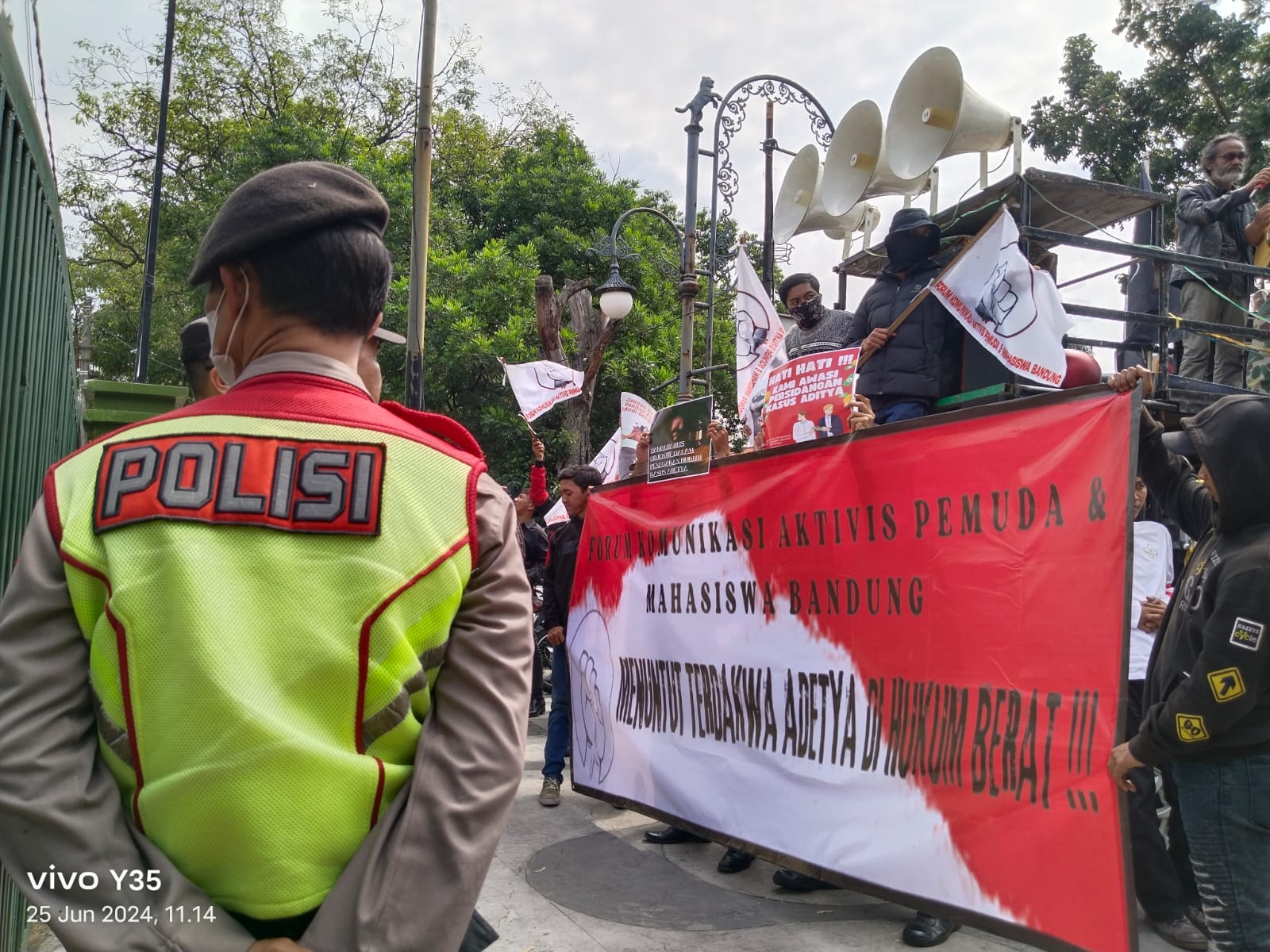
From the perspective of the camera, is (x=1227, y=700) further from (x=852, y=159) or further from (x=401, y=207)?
(x=401, y=207)

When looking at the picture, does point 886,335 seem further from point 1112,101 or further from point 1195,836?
point 1112,101

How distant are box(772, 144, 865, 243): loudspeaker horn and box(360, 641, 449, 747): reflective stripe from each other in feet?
23.6

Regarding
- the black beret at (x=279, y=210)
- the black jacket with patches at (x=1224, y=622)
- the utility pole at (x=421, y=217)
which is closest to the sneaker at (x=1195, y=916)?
the black jacket with patches at (x=1224, y=622)

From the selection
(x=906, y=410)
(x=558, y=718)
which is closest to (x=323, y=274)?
(x=906, y=410)

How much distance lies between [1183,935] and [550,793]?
11.6ft

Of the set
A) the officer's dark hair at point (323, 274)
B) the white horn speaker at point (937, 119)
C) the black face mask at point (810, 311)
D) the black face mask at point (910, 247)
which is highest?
the white horn speaker at point (937, 119)

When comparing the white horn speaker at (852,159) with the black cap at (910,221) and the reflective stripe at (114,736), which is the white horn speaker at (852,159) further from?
the reflective stripe at (114,736)

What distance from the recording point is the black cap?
18.5 ft

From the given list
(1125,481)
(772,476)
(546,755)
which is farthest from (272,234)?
(546,755)

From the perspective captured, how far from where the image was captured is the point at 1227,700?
2.68 meters

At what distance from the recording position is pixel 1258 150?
53.7 feet

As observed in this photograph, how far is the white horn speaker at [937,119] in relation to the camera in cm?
605

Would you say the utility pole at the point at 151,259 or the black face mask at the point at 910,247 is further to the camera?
the utility pole at the point at 151,259

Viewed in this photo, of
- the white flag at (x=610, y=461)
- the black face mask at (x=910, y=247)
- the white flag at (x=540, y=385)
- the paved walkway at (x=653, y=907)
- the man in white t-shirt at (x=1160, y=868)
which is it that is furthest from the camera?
the white flag at (x=540, y=385)
